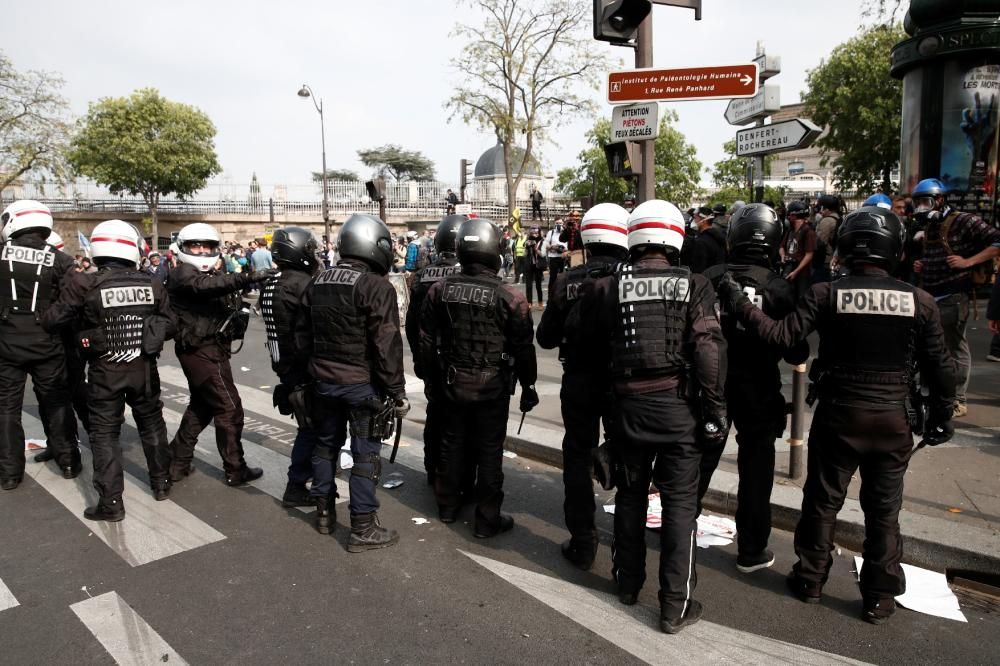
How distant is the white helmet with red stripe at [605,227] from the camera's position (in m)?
4.07

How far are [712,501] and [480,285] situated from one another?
2.08 meters

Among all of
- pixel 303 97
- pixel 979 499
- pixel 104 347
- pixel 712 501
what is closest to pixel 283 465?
pixel 104 347

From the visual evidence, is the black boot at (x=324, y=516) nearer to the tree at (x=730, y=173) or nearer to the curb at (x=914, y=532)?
the curb at (x=914, y=532)

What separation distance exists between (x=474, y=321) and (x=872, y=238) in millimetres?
2076

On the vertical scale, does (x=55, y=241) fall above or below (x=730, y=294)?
above

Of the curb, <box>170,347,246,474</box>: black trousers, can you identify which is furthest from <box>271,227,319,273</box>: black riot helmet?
the curb

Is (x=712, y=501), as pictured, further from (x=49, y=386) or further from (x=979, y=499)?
(x=49, y=386)

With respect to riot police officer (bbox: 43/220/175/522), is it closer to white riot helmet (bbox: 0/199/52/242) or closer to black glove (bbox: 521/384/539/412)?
white riot helmet (bbox: 0/199/52/242)

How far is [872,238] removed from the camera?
10.6ft

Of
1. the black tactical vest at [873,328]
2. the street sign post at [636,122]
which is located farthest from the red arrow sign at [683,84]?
the black tactical vest at [873,328]

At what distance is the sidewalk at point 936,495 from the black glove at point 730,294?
1.58 metres

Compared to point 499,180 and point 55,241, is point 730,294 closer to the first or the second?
point 55,241

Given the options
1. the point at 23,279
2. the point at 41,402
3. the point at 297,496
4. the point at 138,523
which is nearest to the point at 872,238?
the point at 297,496

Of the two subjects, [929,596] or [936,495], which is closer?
[929,596]
